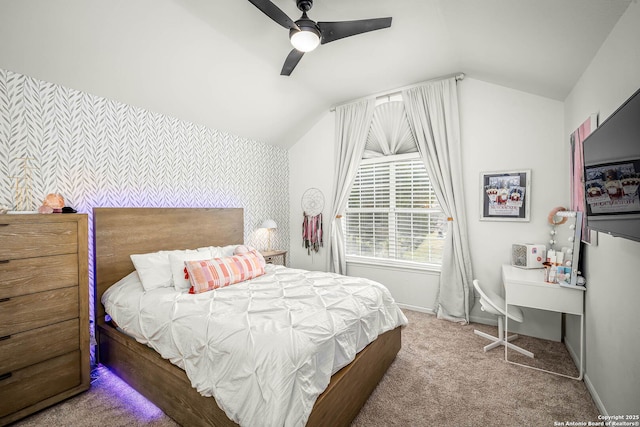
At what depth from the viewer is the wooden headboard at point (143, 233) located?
2.55 meters

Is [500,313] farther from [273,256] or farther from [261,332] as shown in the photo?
[273,256]

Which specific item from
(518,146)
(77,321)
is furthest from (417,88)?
(77,321)

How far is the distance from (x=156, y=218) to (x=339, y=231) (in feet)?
8.09

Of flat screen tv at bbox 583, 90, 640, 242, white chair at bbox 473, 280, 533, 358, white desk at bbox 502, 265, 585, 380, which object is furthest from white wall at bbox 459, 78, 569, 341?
flat screen tv at bbox 583, 90, 640, 242

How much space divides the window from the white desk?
1224 mm

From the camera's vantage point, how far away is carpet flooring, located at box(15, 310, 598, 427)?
5.98 ft

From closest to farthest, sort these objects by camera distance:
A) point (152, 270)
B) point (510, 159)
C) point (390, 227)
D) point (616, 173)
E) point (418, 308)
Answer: point (616, 173)
point (152, 270)
point (510, 159)
point (418, 308)
point (390, 227)

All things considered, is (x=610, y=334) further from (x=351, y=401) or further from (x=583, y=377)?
(x=351, y=401)

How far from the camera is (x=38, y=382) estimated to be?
196cm

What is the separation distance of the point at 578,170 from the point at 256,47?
317 centimetres

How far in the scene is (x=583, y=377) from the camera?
2201 millimetres

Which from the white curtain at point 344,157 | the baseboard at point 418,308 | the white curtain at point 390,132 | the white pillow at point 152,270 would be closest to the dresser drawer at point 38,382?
the white pillow at point 152,270

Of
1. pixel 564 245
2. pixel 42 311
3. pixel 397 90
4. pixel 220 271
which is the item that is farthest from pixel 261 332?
pixel 397 90

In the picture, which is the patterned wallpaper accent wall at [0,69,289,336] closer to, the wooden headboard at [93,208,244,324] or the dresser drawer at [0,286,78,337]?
the wooden headboard at [93,208,244,324]
